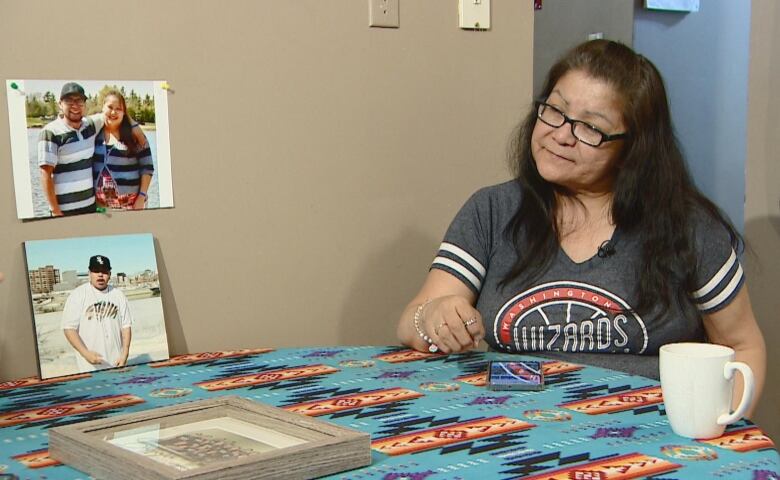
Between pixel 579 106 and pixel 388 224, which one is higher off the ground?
pixel 579 106

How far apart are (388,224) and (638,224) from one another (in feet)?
1.77

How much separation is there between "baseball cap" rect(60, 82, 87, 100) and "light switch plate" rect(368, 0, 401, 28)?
60 cm

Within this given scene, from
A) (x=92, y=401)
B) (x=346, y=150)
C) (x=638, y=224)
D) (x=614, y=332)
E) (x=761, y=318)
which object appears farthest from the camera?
(x=761, y=318)

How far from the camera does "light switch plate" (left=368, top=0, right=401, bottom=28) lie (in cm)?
192

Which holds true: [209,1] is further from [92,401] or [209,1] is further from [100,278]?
[92,401]

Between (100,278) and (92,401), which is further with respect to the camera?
(100,278)

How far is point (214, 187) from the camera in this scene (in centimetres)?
178

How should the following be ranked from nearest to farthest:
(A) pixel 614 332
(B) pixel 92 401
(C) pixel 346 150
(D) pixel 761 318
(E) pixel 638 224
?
(B) pixel 92 401 → (A) pixel 614 332 → (E) pixel 638 224 → (C) pixel 346 150 → (D) pixel 761 318

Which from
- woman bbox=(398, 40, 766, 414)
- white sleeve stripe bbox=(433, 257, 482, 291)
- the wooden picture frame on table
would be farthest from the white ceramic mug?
white sleeve stripe bbox=(433, 257, 482, 291)

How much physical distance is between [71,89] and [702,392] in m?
1.14

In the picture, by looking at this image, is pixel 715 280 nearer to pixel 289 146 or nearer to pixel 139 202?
pixel 289 146

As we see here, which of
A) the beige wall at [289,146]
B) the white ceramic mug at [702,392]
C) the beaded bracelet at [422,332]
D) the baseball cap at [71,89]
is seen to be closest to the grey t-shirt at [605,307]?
the beaded bracelet at [422,332]

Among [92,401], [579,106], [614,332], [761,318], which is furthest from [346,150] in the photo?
Result: [761,318]

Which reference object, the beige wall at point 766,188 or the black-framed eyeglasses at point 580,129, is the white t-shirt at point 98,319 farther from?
the beige wall at point 766,188
